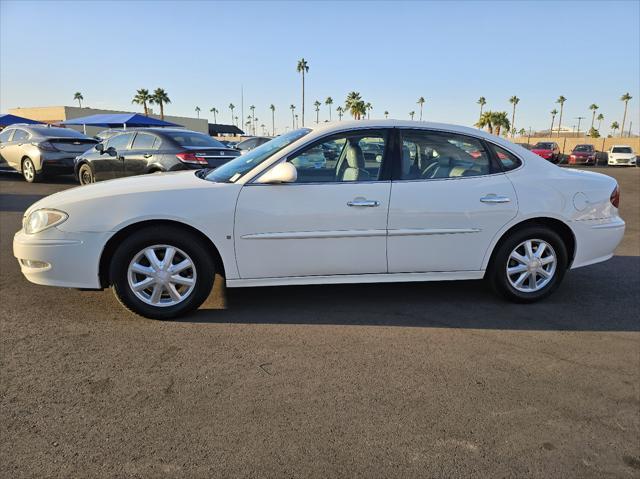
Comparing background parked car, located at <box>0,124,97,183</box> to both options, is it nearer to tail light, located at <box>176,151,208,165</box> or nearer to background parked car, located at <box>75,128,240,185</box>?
background parked car, located at <box>75,128,240,185</box>

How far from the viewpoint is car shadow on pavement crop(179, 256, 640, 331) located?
3777 mm

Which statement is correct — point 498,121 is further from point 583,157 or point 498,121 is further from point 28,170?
point 28,170

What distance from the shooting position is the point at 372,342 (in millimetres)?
3396

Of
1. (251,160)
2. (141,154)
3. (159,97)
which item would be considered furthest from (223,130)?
(251,160)

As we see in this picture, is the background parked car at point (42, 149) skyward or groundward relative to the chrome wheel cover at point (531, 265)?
skyward

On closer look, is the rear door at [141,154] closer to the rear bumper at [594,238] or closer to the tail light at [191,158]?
the tail light at [191,158]

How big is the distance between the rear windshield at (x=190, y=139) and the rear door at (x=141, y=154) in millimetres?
321

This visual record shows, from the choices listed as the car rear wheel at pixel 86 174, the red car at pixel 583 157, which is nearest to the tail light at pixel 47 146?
the car rear wheel at pixel 86 174

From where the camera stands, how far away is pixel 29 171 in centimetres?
1252

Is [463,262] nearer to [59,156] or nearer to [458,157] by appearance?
Answer: [458,157]

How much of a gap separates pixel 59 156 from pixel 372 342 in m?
11.5

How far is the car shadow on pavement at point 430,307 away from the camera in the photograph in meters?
3.78

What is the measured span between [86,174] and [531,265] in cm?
954

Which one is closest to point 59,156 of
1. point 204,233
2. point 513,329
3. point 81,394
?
point 204,233
